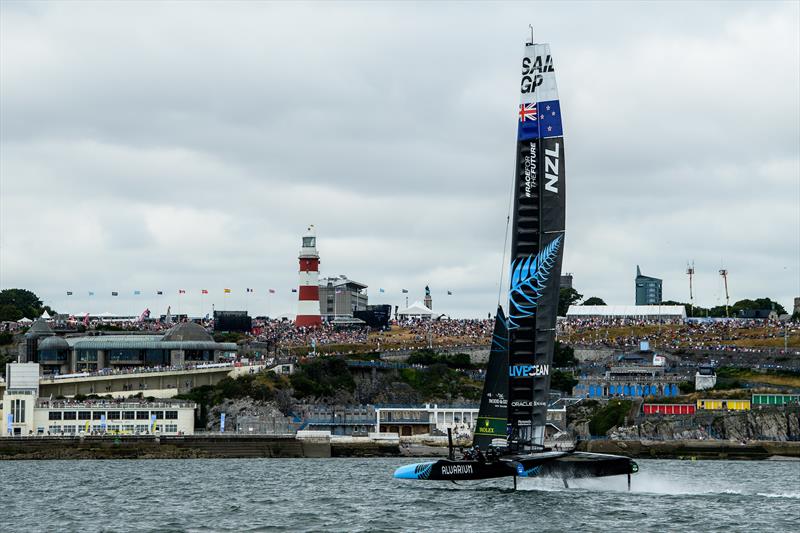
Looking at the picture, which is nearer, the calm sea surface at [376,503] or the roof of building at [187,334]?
the calm sea surface at [376,503]

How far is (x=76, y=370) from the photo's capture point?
138875 millimetres

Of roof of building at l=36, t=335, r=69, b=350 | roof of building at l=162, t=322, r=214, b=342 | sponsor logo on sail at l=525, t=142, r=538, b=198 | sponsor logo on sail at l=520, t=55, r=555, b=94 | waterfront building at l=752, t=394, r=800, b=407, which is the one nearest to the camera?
sponsor logo on sail at l=525, t=142, r=538, b=198

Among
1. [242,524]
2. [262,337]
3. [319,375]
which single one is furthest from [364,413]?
[242,524]

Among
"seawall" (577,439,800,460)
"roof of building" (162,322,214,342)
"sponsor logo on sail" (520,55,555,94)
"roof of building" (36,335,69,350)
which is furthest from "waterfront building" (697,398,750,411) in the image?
"sponsor logo on sail" (520,55,555,94)

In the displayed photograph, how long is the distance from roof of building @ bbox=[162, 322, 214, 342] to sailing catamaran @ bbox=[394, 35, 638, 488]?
3402 inches

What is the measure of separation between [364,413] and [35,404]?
28.3 m

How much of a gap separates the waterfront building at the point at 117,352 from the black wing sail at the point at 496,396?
8271 centimetres

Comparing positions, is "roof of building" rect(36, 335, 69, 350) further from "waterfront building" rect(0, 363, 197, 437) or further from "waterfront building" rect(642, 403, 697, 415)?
"waterfront building" rect(642, 403, 697, 415)

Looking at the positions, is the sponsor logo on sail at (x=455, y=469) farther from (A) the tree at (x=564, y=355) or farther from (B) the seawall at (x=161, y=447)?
(A) the tree at (x=564, y=355)

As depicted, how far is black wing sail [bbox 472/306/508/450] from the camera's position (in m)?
57.4

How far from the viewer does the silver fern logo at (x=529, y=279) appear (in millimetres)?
56719

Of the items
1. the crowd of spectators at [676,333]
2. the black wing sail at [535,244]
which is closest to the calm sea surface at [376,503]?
the black wing sail at [535,244]

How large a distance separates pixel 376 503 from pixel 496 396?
684 cm

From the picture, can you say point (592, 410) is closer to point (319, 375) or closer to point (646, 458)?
point (646, 458)
